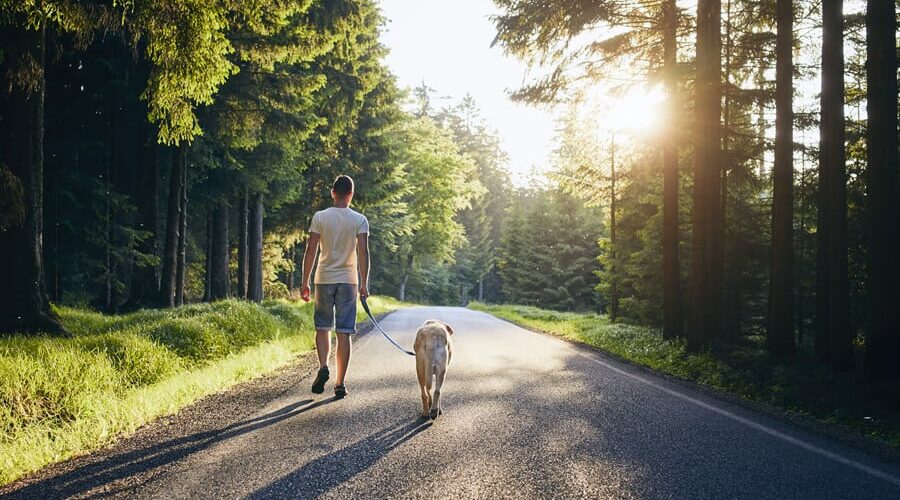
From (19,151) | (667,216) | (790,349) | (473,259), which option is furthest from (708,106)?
(473,259)

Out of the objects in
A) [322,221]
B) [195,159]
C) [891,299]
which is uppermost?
[195,159]

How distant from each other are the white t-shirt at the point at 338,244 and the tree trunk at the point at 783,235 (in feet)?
24.7

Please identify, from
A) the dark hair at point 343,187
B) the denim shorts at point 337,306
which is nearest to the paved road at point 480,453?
the denim shorts at point 337,306

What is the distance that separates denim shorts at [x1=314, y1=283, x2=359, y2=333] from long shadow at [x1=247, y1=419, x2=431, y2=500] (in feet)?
5.15

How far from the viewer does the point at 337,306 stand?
6.48 metres

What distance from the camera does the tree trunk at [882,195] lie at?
7441 millimetres

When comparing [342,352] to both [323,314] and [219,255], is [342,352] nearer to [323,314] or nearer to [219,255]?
Result: [323,314]

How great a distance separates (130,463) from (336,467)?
153 cm

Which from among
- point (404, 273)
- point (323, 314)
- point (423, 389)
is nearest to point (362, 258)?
point (323, 314)

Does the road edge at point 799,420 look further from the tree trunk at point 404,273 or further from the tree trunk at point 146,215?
the tree trunk at point 404,273

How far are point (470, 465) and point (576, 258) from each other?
41298 mm

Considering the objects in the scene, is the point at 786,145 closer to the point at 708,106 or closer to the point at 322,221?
the point at 708,106

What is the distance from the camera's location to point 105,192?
13.1m

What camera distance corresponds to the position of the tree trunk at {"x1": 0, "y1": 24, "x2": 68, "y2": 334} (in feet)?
26.2
